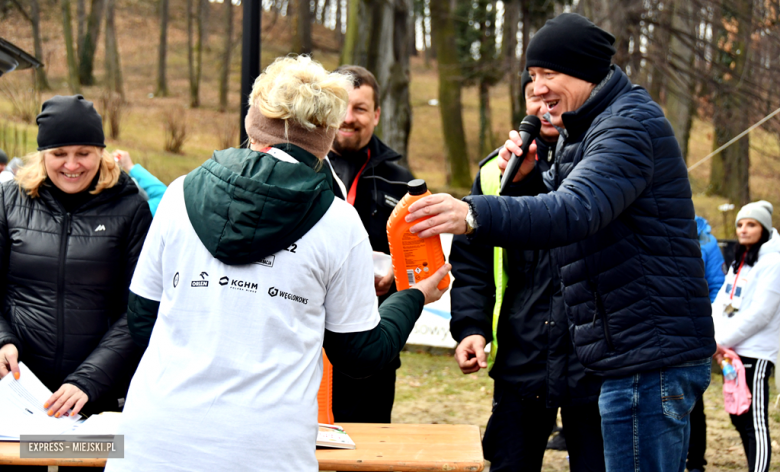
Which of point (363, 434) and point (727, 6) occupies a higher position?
point (727, 6)

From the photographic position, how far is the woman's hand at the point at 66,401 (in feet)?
10.00

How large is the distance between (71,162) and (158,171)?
1400 centimetres

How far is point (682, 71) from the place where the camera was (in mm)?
14531

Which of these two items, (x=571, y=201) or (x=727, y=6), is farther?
(x=727, y=6)

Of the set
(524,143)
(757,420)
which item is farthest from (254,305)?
(757,420)

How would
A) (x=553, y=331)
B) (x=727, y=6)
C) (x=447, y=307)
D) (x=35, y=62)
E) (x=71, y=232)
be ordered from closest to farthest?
(x=553, y=331) → (x=71, y=232) → (x=35, y=62) → (x=447, y=307) → (x=727, y=6)

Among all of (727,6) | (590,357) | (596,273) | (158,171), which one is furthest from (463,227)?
(158,171)

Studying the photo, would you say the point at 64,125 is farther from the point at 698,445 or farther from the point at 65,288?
the point at 698,445

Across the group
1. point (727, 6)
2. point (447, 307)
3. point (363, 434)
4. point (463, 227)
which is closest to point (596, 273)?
point (463, 227)

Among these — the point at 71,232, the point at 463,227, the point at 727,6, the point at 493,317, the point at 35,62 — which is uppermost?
the point at 727,6

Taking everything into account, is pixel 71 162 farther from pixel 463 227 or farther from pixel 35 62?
pixel 463 227

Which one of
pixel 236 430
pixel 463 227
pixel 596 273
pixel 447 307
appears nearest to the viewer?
pixel 236 430

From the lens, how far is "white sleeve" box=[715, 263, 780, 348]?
5.12 meters

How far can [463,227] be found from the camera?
6.97ft
